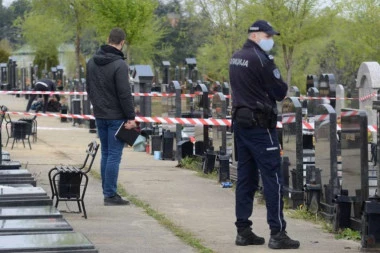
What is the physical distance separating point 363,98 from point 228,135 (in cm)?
710

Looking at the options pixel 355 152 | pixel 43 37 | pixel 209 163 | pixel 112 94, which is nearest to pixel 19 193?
pixel 355 152

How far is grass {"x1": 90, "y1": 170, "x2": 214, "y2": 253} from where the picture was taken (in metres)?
8.52

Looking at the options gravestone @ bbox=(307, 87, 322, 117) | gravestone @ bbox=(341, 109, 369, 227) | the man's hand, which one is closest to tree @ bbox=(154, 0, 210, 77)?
gravestone @ bbox=(307, 87, 322, 117)

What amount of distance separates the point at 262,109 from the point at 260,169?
0.49m

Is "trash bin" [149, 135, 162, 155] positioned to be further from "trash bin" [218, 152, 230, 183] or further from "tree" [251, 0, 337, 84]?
"tree" [251, 0, 337, 84]

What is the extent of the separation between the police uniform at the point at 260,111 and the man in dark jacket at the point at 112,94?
2.62m

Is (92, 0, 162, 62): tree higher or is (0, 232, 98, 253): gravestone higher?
(92, 0, 162, 62): tree

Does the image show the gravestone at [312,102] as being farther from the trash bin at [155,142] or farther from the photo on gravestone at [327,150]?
the photo on gravestone at [327,150]

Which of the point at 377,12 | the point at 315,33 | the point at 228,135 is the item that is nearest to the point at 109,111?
the point at 228,135

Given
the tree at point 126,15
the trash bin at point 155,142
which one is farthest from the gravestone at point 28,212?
the tree at point 126,15

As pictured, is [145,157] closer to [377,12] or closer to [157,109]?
[157,109]

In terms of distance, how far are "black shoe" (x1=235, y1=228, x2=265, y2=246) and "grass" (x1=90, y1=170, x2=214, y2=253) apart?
30 cm

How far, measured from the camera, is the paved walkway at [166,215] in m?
8.61

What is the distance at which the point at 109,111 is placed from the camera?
1097cm
